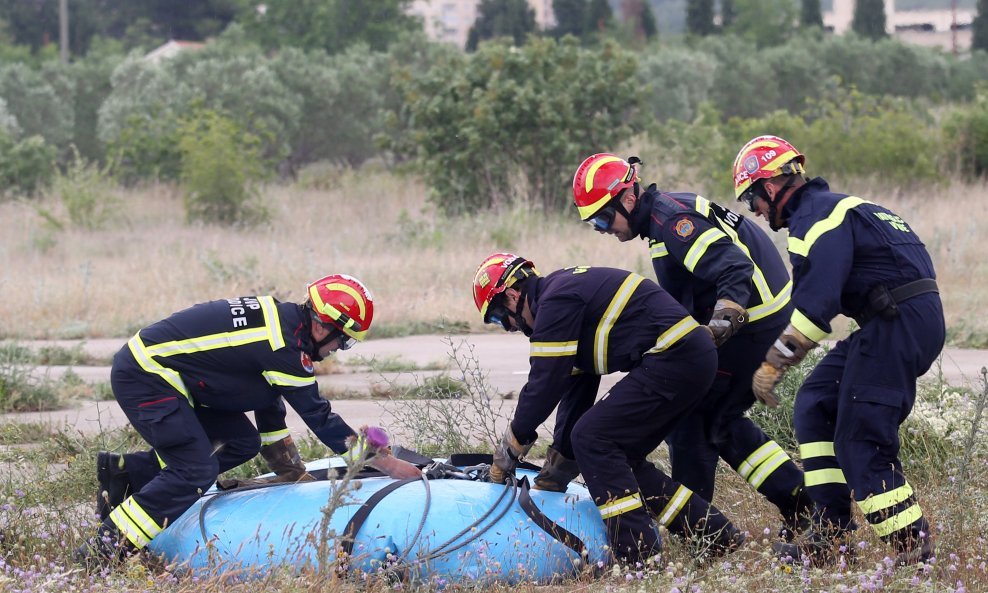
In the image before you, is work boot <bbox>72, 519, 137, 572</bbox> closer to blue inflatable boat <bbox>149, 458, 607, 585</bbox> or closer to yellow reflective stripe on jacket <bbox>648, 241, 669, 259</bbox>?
blue inflatable boat <bbox>149, 458, 607, 585</bbox>

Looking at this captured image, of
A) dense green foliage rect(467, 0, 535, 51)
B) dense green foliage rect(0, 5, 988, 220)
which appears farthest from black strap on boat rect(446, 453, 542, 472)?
dense green foliage rect(467, 0, 535, 51)

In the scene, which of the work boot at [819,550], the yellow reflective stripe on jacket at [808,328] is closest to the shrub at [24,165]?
the work boot at [819,550]

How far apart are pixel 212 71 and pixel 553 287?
2646 centimetres

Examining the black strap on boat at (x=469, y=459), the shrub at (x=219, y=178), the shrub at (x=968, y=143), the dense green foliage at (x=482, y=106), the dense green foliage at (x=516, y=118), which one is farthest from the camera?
the shrub at (x=968, y=143)

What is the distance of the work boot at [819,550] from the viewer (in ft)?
16.7

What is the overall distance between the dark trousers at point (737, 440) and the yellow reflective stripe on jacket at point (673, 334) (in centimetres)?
47

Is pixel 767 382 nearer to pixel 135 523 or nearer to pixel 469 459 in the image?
pixel 469 459

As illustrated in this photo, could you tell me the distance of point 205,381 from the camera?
18.7ft

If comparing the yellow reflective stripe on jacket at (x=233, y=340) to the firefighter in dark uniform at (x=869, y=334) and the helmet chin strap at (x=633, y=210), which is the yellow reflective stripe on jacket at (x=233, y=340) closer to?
the helmet chin strap at (x=633, y=210)

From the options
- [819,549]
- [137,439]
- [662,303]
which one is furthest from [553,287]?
[137,439]

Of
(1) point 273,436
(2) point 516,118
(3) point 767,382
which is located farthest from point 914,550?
(2) point 516,118

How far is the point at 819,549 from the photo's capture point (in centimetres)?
524

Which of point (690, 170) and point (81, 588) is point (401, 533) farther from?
point (690, 170)

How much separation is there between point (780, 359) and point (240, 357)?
2.42 m
